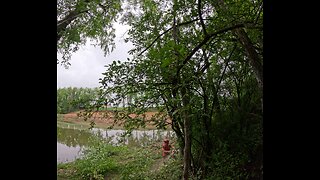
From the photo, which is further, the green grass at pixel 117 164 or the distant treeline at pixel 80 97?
the green grass at pixel 117 164

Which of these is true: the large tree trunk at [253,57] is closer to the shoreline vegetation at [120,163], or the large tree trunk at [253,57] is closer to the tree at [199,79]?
the tree at [199,79]

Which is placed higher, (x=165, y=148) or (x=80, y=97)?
(x=80, y=97)

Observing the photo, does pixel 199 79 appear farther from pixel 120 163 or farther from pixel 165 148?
pixel 120 163

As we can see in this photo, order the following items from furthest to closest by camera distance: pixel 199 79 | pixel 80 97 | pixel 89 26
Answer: pixel 89 26, pixel 199 79, pixel 80 97

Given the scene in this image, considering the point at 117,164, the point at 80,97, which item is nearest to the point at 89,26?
the point at 80,97

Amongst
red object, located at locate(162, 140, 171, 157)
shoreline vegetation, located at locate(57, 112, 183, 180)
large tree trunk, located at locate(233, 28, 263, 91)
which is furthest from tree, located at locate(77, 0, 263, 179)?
shoreline vegetation, located at locate(57, 112, 183, 180)

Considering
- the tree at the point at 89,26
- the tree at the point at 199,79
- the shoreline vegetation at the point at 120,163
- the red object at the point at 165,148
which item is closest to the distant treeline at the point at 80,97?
the tree at the point at 199,79

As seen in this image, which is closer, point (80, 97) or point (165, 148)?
point (80, 97)

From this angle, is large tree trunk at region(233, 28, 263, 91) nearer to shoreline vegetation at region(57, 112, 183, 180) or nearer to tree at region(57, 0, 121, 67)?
tree at region(57, 0, 121, 67)

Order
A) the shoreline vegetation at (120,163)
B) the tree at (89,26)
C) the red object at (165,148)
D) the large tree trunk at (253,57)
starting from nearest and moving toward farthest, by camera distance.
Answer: the large tree trunk at (253,57)
the tree at (89,26)
the shoreline vegetation at (120,163)
the red object at (165,148)

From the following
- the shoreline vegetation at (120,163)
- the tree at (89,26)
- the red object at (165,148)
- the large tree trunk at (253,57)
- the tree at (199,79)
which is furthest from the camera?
the red object at (165,148)
